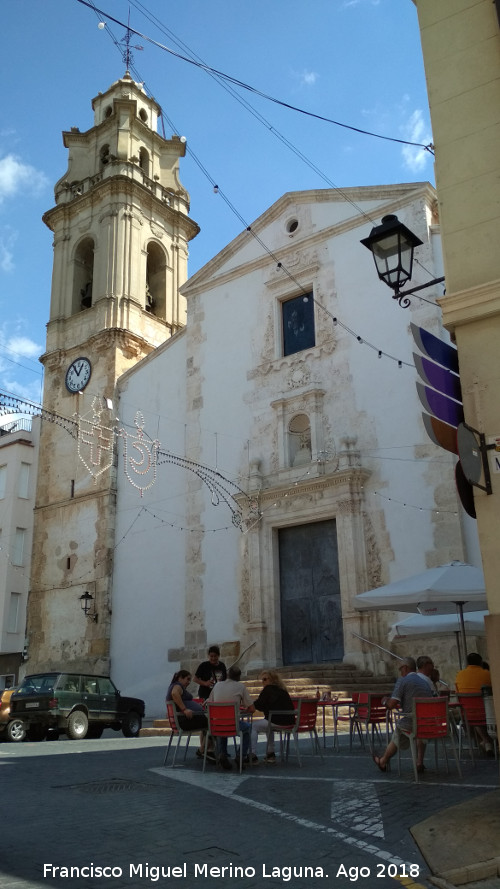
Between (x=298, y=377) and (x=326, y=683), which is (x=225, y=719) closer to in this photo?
(x=326, y=683)

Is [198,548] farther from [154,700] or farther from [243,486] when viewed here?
[154,700]

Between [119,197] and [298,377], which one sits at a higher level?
[119,197]

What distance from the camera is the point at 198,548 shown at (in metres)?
19.8

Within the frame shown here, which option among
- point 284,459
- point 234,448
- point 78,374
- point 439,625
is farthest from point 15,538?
point 439,625

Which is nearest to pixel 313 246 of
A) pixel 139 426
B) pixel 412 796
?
pixel 139 426

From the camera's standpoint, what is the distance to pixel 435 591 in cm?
966

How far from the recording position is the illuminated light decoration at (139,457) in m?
21.7

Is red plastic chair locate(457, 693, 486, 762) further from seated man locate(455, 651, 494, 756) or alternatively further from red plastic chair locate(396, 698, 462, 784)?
red plastic chair locate(396, 698, 462, 784)

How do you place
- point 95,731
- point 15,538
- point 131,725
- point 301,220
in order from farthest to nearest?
point 15,538 < point 301,220 < point 131,725 < point 95,731

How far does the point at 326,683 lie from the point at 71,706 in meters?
4.85

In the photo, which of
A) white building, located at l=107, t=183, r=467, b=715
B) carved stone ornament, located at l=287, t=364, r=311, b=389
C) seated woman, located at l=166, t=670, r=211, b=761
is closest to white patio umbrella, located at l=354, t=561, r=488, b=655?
seated woman, located at l=166, t=670, r=211, b=761

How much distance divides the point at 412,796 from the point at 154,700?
46.7ft

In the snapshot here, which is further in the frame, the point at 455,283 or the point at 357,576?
the point at 357,576

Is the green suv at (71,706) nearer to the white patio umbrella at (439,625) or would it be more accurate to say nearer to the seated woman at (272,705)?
the white patio umbrella at (439,625)
